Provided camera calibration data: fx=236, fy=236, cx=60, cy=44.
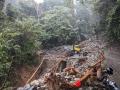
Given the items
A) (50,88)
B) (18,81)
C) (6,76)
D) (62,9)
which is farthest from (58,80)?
(62,9)

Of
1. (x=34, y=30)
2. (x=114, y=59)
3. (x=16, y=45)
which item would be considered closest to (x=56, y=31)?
(x=34, y=30)

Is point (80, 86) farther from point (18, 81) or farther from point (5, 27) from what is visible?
point (5, 27)

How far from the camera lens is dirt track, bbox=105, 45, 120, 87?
14.8 meters

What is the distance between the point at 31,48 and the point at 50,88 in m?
9.45

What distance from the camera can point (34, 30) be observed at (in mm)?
19438

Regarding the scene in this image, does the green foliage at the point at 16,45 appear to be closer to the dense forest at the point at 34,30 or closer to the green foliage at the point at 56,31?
the dense forest at the point at 34,30

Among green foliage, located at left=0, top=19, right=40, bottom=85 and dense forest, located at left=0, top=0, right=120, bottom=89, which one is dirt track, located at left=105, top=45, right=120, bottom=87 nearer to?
dense forest, located at left=0, top=0, right=120, bottom=89

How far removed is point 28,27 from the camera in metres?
18.7

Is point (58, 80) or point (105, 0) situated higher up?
point (105, 0)

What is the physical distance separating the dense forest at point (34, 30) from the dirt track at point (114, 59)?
3.24 feet

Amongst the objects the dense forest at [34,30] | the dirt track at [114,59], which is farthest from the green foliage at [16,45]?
the dirt track at [114,59]

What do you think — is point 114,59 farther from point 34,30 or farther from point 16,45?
point 16,45

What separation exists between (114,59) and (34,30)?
713 centimetres

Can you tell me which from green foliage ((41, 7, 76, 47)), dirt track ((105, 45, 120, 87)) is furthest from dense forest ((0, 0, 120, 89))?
dirt track ((105, 45, 120, 87))
